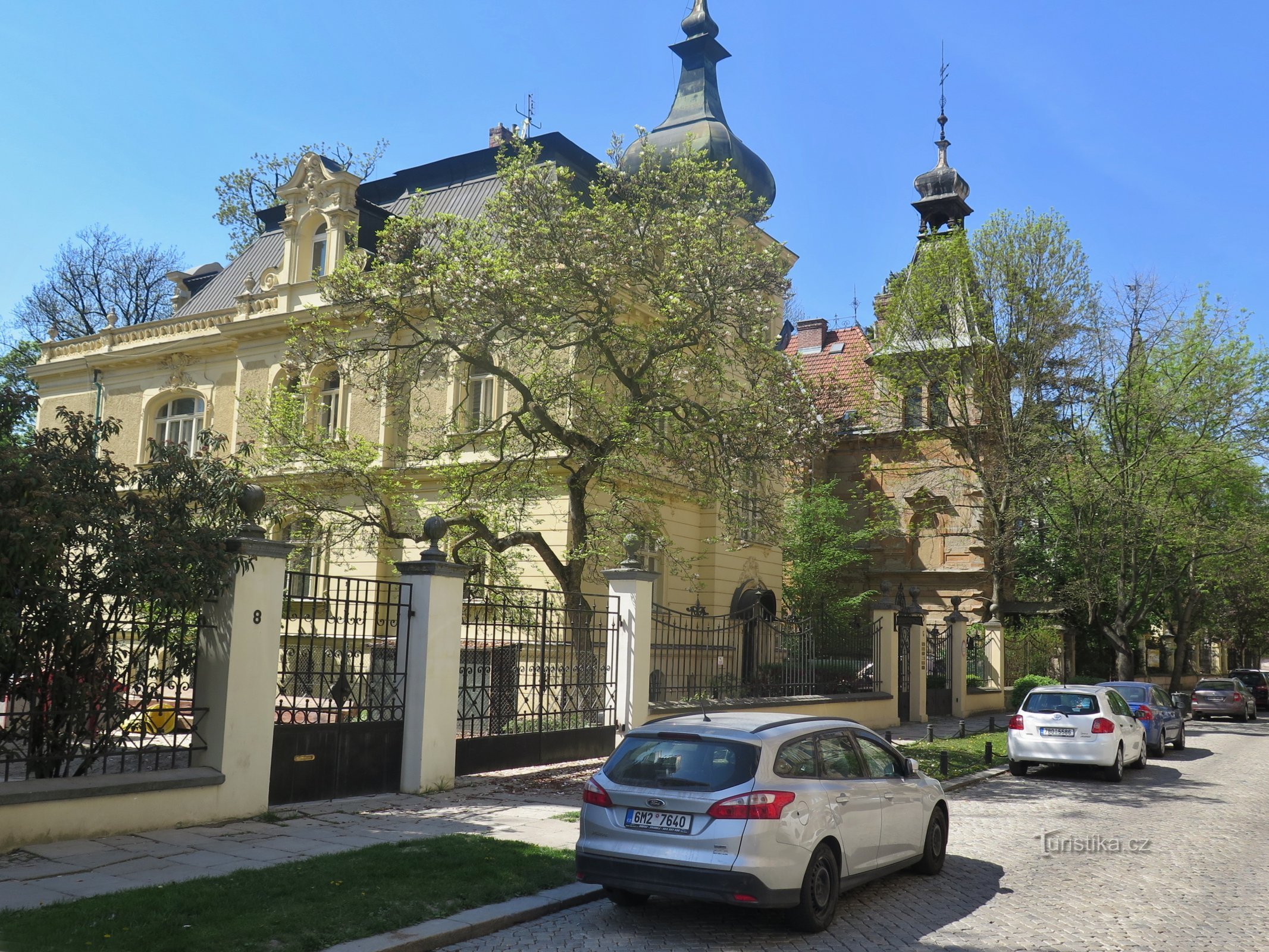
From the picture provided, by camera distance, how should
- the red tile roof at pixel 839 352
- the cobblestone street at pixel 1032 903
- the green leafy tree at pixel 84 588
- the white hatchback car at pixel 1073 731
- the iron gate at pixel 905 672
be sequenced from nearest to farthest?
the cobblestone street at pixel 1032 903, the green leafy tree at pixel 84 588, the white hatchback car at pixel 1073 731, the iron gate at pixel 905 672, the red tile roof at pixel 839 352

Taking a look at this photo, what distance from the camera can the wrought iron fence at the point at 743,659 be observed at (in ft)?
52.1

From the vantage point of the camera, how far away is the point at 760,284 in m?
16.1

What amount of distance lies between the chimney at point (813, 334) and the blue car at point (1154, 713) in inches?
1266

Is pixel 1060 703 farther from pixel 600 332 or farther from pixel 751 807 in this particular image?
pixel 751 807

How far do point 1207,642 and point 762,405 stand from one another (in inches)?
2283

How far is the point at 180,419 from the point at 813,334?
3098 centimetres

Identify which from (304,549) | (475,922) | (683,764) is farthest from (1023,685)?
(475,922)

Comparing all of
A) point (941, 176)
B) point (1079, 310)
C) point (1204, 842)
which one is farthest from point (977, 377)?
point (1204, 842)

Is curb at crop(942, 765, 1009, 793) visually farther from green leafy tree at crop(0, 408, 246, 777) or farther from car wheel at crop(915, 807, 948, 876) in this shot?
green leafy tree at crop(0, 408, 246, 777)

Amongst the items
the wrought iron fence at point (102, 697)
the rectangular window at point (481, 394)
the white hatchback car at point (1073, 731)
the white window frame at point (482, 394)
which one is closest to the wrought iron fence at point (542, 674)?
the wrought iron fence at point (102, 697)

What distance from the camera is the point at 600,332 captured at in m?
16.6

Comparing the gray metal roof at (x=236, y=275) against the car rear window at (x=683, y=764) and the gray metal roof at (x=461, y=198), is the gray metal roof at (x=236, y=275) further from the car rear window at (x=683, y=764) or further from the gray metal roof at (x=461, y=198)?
the car rear window at (x=683, y=764)

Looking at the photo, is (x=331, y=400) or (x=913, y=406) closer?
(x=331, y=400)

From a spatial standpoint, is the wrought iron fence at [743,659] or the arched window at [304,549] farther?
the arched window at [304,549]
